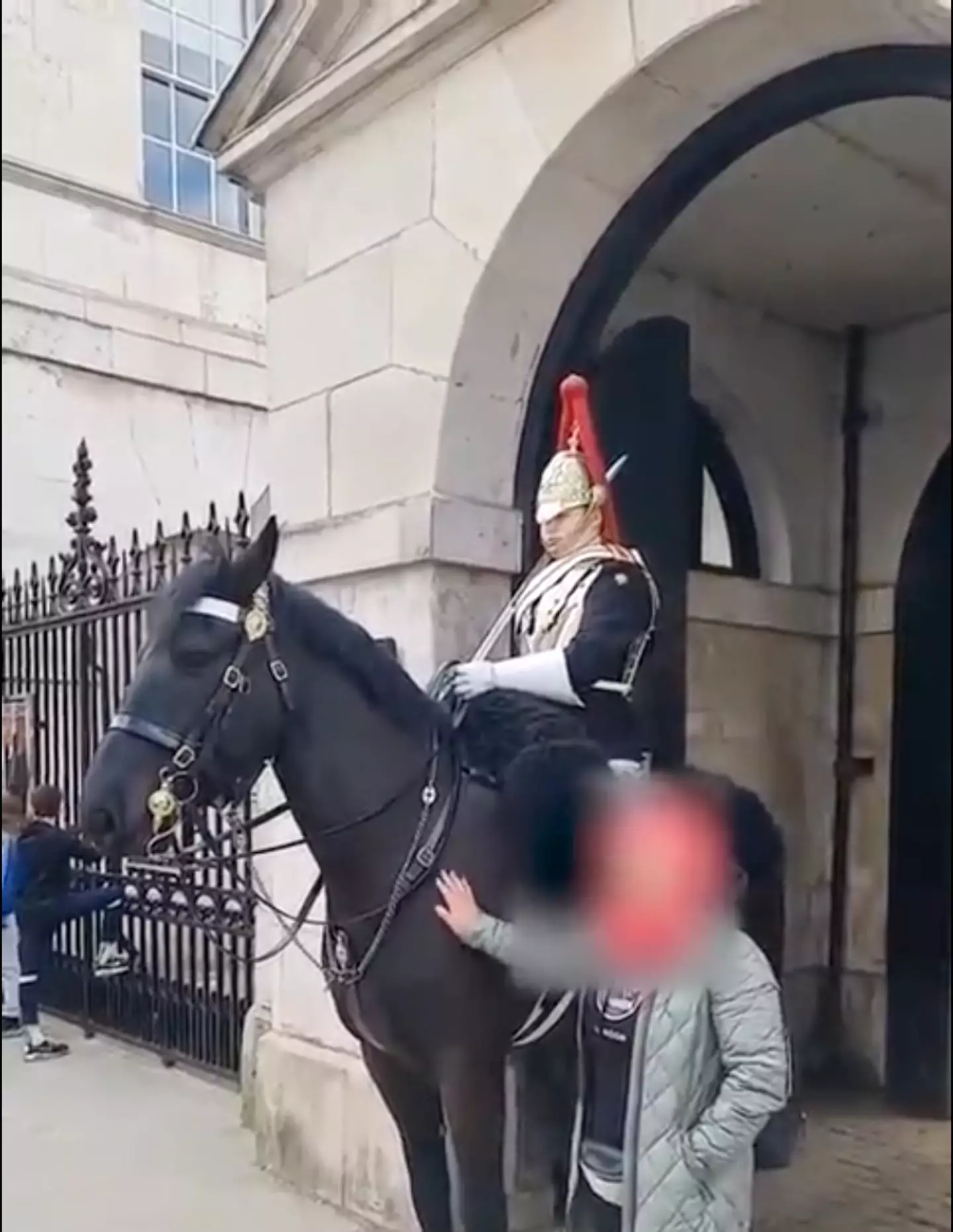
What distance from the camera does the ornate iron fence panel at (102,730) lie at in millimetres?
1588

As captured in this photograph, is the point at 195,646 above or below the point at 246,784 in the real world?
above

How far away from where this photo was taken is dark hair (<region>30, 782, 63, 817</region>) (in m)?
1.62

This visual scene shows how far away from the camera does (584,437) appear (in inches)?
75.3

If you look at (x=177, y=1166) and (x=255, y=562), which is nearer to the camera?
(x=255, y=562)

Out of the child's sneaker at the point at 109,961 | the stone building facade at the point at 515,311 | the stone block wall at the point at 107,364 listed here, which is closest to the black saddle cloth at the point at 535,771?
the stone building facade at the point at 515,311

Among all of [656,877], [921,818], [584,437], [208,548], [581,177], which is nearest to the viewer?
[921,818]

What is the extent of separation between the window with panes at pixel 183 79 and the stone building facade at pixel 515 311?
5 cm

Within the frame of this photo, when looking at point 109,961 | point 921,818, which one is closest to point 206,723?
point 109,961

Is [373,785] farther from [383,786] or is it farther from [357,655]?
[357,655]

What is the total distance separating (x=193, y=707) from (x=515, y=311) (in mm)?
958

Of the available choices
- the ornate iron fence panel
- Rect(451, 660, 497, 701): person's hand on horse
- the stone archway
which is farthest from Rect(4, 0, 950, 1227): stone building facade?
Rect(451, 660, 497, 701): person's hand on horse

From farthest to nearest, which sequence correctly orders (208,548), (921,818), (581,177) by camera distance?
(581,177) < (208,548) < (921,818)

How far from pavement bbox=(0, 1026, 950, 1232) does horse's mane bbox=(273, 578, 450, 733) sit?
570 mm

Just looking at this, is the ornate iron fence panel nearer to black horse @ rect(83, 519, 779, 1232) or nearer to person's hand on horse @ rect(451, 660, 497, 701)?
black horse @ rect(83, 519, 779, 1232)
